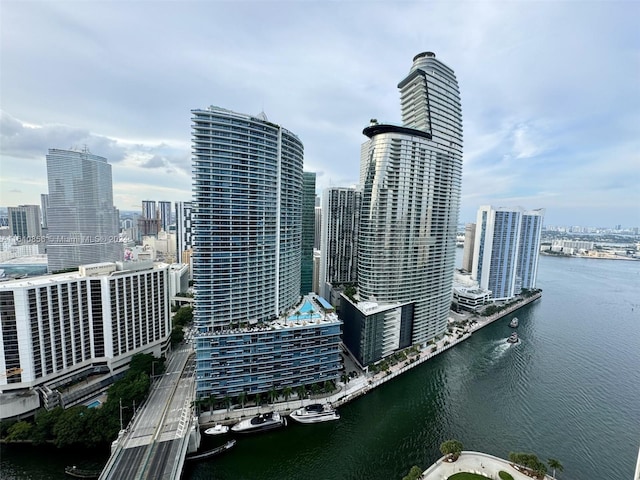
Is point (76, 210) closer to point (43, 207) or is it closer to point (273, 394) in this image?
point (43, 207)

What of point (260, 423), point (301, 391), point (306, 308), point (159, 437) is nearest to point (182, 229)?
point (306, 308)

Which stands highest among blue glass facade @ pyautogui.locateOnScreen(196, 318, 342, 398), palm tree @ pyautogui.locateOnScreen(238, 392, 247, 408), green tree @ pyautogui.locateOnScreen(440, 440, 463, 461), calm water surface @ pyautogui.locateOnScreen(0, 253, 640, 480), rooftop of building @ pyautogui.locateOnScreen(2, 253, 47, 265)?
rooftop of building @ pyautogui.locateOnScreen(2, 253, 47, 265)

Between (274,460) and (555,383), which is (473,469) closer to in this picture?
(274,460)

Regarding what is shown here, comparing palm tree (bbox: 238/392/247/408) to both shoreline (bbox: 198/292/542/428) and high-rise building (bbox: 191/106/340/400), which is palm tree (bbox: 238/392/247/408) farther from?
shoreline (bbox: 198/292/542/428)

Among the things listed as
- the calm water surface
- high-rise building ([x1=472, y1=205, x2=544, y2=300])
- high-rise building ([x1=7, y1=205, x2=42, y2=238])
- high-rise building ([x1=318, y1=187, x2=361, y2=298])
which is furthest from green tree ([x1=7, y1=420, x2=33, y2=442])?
high-rise building ([x1=7, y1=205, x2=42, y2=238])

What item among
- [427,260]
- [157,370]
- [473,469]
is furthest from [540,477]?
[157,370]

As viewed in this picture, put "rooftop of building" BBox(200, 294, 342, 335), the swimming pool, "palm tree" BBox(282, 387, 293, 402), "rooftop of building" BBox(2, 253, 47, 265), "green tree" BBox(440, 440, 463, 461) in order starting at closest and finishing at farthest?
"green tree" BBox(440, 440, 463, 461), "palm tree" BBox(282, 387, 293, 402), "rooftop of building" BBox(200, 294, 342, 335), the swimming pool, "rooftop of building" BBox(2, 253, 47, 265)
